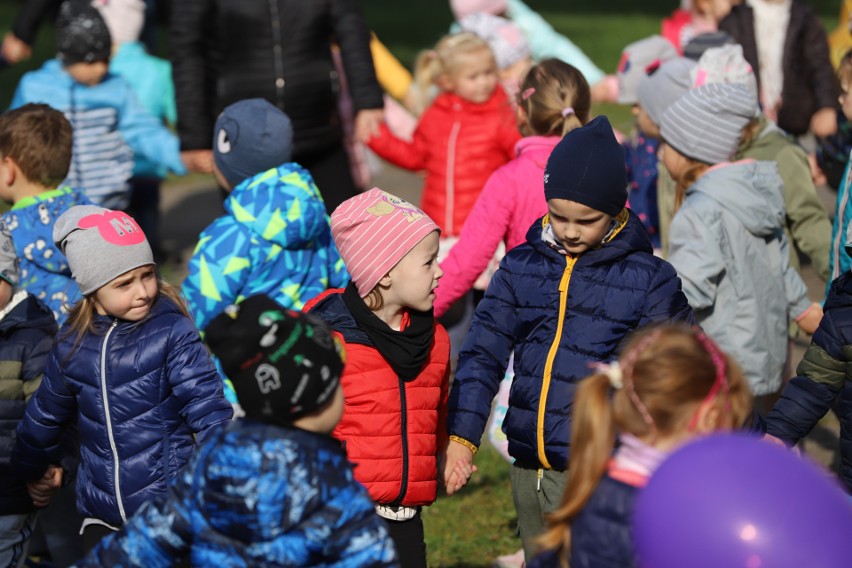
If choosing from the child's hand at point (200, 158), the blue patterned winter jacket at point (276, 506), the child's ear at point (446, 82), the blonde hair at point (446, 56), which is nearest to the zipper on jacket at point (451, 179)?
the child's ear at point (446, 82)

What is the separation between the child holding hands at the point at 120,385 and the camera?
4398mm

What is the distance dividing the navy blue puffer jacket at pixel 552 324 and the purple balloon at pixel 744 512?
5.42 feet

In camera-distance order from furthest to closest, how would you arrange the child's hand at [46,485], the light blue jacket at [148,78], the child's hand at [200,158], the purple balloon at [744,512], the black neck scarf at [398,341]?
the light blue jacket at [148,78] < the child's hand at [200,158] < the child's hand at [46,485] < the black neck scarf at [398,341] < the purple balloon at [744,512]

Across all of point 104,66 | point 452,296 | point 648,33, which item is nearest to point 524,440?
point 452,296

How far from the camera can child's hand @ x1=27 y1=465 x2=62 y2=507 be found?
187 inches

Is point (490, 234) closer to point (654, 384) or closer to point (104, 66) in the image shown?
point (654, 384)

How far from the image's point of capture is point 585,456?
3174 mm

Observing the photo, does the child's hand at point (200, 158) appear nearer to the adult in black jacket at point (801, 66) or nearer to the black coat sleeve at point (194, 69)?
the black coat sleeve at point (194, 69)

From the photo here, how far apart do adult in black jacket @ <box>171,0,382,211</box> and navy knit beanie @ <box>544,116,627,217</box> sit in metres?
2.97

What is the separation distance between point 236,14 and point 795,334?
3307 millimetres

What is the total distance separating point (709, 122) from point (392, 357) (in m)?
2.08

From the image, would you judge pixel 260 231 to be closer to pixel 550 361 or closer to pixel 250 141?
pixel 250 141

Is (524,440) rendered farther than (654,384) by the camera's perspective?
Yes

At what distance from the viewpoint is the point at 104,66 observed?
8.30m
